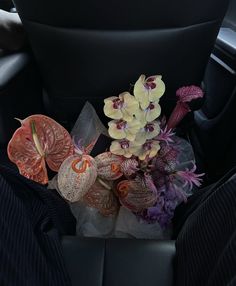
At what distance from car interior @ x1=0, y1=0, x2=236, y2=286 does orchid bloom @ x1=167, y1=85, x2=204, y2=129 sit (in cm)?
10

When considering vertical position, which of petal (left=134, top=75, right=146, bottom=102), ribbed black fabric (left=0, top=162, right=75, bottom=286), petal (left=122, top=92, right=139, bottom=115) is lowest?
ribbed black fabric (left=0, top=162, right=75, bottom=286)

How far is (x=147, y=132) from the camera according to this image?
2.42 feet

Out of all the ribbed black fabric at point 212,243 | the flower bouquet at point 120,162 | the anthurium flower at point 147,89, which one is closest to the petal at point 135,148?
the flower bouquet at point 120,162

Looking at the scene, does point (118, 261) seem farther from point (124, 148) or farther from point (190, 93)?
point (190, 93)

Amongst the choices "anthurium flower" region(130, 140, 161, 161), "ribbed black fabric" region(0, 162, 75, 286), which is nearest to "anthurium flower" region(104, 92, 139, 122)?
"anthurium flower" region(130, 140, 161, 161)

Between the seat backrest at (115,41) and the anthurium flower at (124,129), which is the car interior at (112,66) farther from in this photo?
the anthurium flower at (124,129)

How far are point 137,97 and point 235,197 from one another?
284mm

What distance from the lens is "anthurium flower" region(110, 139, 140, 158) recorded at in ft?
2.43

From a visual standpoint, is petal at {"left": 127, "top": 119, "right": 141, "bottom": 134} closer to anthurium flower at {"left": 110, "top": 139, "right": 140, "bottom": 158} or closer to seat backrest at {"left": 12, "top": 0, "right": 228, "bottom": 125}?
anthurium flower at {"left": 110, "top": 139, "right": 140, "bottom": 158}

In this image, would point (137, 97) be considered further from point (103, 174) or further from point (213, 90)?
point (213, 90)

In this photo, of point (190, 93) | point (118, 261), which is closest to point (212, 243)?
point (118, 261)

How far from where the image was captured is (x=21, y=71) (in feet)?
2.88

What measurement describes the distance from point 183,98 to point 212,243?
36 cm

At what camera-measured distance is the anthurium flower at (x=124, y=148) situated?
74cm
